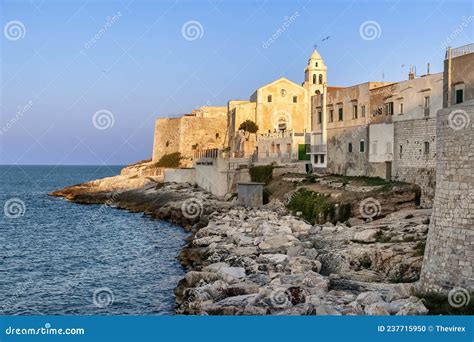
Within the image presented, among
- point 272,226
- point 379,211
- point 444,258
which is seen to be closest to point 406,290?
point 444,258

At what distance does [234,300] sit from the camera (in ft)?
49.9

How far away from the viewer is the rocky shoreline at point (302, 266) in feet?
46.9

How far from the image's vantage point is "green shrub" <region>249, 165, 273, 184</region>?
41.6 meters

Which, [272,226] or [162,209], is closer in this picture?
[272,226]

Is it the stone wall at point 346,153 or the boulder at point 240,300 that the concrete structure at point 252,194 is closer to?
the stone wall at point 346,153

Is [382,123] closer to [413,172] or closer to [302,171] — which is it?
[413,172]

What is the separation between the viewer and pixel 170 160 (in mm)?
69812

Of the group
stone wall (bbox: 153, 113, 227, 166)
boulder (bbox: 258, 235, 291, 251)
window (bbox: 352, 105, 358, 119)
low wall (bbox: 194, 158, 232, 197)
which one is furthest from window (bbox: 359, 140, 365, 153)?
stone wall (bbox: 153, 113, 227, 166)

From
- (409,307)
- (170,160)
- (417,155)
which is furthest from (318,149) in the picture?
(170,160)

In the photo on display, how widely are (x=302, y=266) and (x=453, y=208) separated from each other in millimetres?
6308

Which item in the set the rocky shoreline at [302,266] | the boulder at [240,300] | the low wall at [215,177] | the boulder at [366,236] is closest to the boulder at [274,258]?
the rocky shoreline at [302,266]

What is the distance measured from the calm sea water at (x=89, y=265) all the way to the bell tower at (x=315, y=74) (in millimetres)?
21886

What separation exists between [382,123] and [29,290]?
723 inches

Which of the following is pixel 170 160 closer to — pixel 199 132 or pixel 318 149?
pixel 199 132
